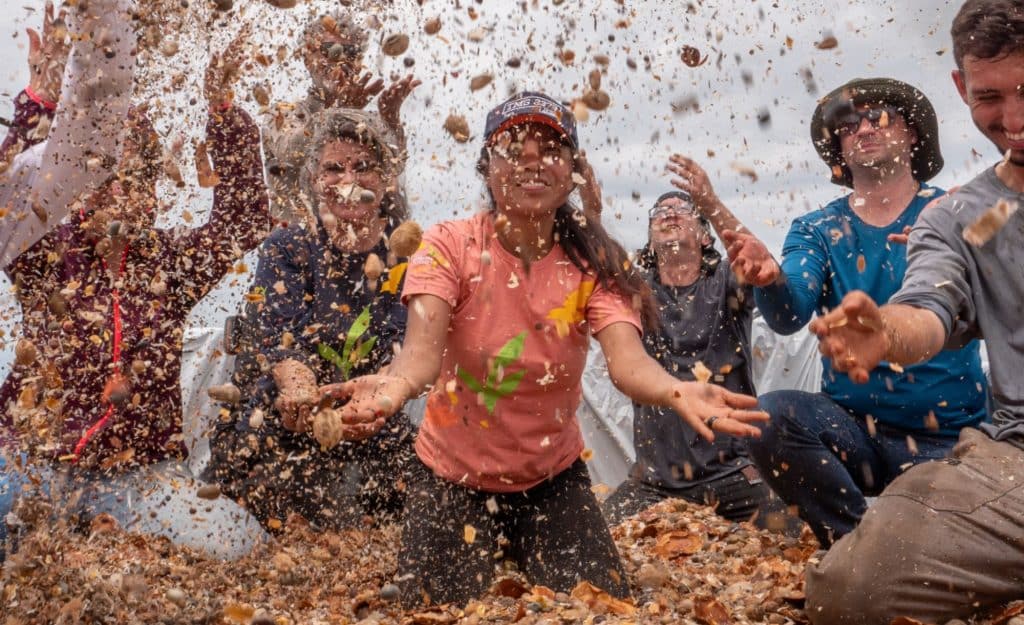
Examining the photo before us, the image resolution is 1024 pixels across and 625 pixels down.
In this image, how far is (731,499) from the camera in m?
4.11

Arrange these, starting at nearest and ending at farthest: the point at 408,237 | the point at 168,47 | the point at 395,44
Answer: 1. the point at 408,237
2. the point at 395,44
3. the point at 168,47

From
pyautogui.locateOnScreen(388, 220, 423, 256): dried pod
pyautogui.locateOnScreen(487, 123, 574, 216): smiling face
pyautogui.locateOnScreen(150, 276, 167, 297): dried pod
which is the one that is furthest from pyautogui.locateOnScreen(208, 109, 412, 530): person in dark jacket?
pyautogui.locateOnScreen(487, 123, 574, 216): smiling face

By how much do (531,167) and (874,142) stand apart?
1.51 metres

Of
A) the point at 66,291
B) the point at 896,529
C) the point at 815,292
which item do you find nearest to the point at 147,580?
the point at 66,291

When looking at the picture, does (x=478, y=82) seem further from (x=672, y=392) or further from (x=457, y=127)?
(x=672, y=392)

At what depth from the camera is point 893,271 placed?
332 cm

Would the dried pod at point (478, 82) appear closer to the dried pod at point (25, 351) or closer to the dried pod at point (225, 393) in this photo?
the dried pod at point (225, 393)

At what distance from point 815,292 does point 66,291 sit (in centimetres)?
268

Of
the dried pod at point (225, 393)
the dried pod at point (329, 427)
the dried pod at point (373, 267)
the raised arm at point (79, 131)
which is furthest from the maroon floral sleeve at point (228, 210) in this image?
the dried pod at point (329, 427)

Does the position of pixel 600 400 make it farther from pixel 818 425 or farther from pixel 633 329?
pixel 633 329

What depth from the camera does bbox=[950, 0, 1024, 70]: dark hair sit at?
2303 mm

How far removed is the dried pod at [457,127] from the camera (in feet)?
9.45

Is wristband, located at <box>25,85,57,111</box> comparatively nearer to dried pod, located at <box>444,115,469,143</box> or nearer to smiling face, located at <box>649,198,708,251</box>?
dried pod, located at <box>444,115,469,143</box>

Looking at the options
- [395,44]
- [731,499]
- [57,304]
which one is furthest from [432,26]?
[731,499]
